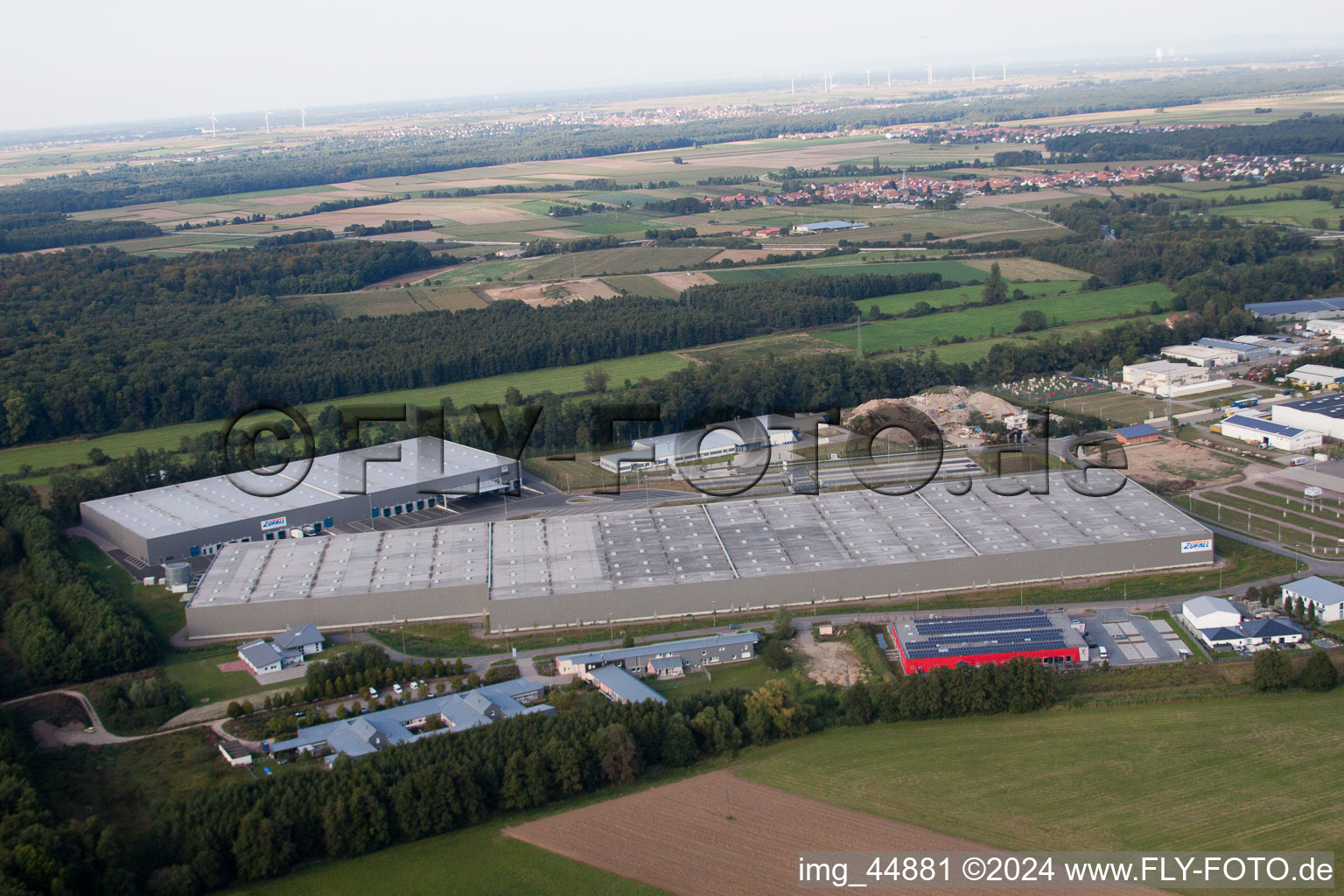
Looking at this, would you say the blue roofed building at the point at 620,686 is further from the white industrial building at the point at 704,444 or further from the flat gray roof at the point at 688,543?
the white industrial building at the point at 704,444

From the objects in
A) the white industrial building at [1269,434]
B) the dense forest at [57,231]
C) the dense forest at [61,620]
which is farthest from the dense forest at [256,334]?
the white industrial building at [1269,434]

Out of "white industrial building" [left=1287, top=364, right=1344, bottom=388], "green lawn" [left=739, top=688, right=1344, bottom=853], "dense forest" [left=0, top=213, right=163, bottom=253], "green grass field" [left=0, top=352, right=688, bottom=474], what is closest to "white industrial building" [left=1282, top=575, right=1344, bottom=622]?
"green lawn" [left=739, top=688, right=1344, bottom=853]

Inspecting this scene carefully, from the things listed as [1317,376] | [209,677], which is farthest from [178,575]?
[1317,376]

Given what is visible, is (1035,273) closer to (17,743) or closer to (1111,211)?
(1111,211)

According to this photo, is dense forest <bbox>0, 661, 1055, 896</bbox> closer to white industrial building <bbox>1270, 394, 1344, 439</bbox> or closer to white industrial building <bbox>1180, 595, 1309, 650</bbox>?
white industrial building <bbox>1180, 595, 1309, 650</bbox>

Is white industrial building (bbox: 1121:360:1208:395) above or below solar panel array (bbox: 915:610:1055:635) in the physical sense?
above

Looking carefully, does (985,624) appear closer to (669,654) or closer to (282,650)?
(669,654)

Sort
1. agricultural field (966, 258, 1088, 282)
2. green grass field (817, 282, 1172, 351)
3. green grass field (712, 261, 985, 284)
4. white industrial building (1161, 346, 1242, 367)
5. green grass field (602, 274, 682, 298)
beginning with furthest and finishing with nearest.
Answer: green grass field (712, 261, 985, 284) → agricultural field (966, 258, 1088, 282) → green grass field (602, 274, 682, 298) → green grass field (817, 282, 1172, 351) → white industrial building (1161, 346, 1242, 367)
